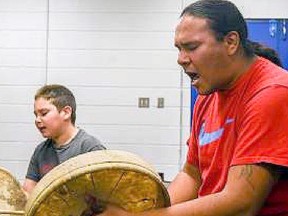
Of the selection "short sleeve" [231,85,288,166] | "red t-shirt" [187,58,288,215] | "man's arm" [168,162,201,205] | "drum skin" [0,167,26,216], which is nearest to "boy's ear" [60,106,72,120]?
"drum skin" [0,167,26,216]

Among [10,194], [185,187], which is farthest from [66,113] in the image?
[185,187]

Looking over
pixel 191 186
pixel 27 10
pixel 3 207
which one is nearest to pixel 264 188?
pixel 191 186

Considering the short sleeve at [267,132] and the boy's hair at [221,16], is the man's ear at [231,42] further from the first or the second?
the short sleeve at [267,132]

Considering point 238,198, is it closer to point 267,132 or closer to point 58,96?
point 267,132

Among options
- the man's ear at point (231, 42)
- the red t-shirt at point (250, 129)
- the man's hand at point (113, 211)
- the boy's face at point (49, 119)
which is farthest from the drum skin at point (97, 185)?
the boy's face at point (49, 119)

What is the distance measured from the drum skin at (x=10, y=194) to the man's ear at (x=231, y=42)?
95 centimetres

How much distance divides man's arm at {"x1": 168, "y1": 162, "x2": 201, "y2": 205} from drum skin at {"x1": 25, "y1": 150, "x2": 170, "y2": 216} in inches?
17.3

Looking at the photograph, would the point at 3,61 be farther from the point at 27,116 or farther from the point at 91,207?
the point at 91,207

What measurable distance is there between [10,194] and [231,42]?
103cm

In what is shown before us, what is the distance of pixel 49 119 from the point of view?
3139 millimetres

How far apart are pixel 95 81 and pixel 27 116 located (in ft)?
2.70

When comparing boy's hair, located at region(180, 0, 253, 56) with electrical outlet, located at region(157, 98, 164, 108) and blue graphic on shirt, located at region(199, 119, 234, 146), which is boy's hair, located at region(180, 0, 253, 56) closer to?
blue graphic on shirt, located at region(199, 119, 234, 146)

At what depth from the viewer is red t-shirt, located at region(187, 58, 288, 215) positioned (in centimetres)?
133

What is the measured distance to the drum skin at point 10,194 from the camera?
1.97 m
